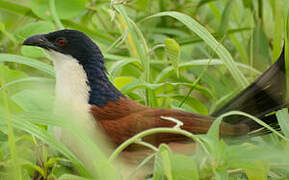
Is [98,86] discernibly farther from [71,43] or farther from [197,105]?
[197,105]

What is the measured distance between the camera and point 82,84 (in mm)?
1825

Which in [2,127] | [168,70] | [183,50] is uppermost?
[183,50]

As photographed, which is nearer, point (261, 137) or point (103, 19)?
point (261, 137)

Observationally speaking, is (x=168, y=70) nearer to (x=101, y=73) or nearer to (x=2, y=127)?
(x=101, y=73)

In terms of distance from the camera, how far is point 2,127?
161 cm

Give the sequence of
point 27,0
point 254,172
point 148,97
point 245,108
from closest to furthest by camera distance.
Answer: point 254,172
point 245,108
point 148,97
point 27,0

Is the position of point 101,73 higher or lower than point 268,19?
lower

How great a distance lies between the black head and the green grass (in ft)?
0.53

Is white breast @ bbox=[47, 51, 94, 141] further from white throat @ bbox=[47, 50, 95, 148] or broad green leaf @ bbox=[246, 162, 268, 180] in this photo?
broad green leaf @ bbox=[246, 162, 268, 180]

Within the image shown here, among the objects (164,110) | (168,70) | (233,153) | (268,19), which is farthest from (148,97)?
(268,19)

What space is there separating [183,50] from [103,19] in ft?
1.96

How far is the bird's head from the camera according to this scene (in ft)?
5.95

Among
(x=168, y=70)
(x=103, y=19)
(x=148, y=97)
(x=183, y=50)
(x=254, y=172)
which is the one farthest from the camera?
(x=103, y=19)

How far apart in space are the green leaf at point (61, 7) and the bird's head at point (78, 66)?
1.88 feet
